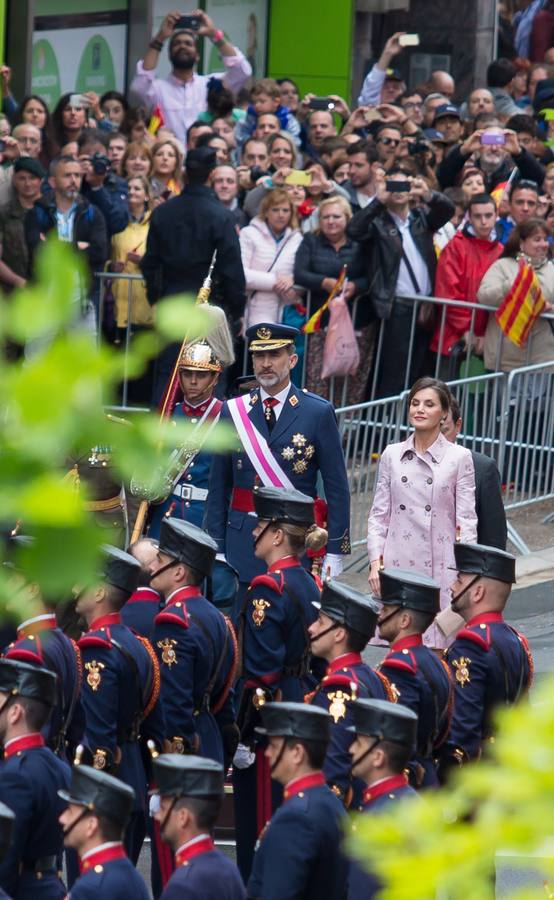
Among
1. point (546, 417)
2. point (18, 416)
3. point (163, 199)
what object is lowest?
point (546, 417)

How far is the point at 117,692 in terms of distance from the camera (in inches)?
236

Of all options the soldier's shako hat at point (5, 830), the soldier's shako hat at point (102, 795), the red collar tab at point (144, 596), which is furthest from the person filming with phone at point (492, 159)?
the soldier's shako hat at point (5, 830)

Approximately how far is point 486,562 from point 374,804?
61.7 inches

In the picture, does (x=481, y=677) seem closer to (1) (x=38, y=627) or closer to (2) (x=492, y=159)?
(1) (x=38, y=627)

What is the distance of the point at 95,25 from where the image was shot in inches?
658

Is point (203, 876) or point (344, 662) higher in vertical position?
point (344, 662)

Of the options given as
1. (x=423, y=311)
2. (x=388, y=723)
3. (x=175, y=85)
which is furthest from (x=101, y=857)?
(x=175, y=85)

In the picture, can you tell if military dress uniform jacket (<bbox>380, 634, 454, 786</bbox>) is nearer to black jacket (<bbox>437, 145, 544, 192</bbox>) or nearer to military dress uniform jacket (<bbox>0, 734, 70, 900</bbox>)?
military dress uniform jacket (<bbox>0, 734, 70, 900</bbox>)

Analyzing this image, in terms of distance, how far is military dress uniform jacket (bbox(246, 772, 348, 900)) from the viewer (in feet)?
16.3

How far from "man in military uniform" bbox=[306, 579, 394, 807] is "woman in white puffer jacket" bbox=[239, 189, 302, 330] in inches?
214

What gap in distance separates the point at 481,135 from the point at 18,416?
40.3 feet

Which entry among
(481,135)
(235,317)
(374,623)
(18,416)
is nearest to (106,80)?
(481,135)

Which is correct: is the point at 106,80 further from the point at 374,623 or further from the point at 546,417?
the point at 374,623

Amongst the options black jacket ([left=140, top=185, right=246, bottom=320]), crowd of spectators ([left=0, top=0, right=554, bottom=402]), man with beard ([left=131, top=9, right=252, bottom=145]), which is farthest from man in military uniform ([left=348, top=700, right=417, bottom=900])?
man with beard ([left=131, top=9, right=252, bottom=145])
